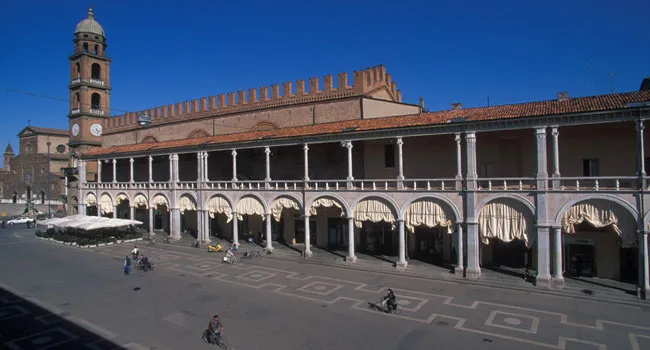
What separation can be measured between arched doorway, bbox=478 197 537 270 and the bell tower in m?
48.9

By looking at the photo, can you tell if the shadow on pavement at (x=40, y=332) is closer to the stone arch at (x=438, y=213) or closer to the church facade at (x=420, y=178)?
the church facade at (x=420, y=178)

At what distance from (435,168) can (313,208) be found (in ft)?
28.4

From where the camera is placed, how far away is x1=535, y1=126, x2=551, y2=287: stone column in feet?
67.4

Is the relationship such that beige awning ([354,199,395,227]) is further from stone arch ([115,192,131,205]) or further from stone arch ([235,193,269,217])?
stone arch ([115,192,131,205])

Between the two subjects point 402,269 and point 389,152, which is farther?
point 389,152

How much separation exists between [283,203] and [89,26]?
4078 cm

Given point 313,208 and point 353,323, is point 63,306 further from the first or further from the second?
point 313,208

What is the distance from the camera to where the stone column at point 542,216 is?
67.4ft

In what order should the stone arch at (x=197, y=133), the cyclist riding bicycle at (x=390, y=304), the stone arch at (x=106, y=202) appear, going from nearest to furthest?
the cyclist riding bicycle at (x=390, y=304) < the stone arch at (x=197, y=133) < the stone arch at (x=106, y=202)

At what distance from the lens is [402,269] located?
2467 cm

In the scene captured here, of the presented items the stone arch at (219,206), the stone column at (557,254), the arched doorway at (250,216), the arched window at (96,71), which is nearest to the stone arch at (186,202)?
the stone arch at (219,206)

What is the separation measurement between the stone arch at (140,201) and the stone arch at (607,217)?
116 feet

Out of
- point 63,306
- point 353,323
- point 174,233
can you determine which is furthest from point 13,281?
point 353,323

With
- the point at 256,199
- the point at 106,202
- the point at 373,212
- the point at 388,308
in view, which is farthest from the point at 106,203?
the point at 388,308
